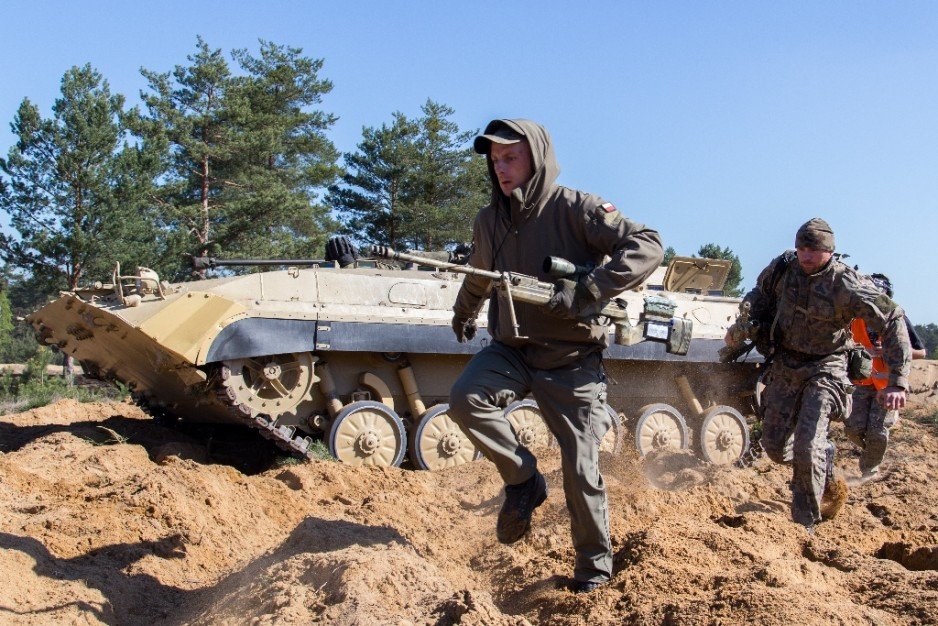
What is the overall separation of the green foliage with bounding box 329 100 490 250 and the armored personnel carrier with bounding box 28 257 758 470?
14960mm

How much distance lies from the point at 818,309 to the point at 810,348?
10.4 inches

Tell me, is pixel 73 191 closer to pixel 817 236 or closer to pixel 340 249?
pixel 340 249

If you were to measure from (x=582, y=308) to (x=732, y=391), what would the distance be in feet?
29.1

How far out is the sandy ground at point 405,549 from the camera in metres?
3.66

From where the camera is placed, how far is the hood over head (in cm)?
461

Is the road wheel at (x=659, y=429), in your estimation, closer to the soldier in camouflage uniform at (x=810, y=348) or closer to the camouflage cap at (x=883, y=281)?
the camouflage cap at (x=883, y=281)

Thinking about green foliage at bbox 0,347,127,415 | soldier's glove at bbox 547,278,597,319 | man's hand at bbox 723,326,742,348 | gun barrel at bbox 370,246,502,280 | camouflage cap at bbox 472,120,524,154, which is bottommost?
green foliage at bbox 0,347,127,415

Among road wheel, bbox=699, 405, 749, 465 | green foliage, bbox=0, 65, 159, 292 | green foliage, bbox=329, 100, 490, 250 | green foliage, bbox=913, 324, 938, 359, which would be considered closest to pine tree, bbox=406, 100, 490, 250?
green foliage, bbox=329, 100, 490, 250

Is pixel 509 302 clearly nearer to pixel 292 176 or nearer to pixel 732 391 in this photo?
pixel 732 391

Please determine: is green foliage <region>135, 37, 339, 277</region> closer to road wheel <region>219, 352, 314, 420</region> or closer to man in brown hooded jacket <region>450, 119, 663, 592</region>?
road wheel <region>219, 352, 314, 420</region>

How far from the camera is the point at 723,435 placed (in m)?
12.0

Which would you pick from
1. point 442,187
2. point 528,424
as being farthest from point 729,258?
point 528,424

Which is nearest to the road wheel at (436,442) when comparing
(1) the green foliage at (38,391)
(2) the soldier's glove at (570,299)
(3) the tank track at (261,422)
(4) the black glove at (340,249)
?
(3) the tank track at (261,422)

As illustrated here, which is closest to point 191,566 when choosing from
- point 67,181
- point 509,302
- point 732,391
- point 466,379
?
point 466,379
